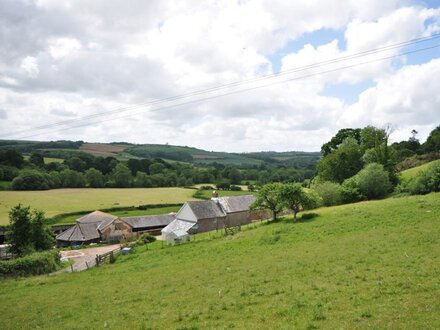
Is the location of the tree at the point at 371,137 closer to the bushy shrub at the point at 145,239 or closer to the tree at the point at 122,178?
the bushy shrub at the point at 145,239

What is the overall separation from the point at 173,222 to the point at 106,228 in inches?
647

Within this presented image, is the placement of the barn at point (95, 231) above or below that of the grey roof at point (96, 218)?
below

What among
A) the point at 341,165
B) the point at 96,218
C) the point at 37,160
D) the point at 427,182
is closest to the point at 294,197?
the point at 427,182

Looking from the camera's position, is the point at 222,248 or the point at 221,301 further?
the point at 222,248

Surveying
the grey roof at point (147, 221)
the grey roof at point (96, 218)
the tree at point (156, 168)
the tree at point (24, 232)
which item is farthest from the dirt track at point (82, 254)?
the tree at point (156, 168)

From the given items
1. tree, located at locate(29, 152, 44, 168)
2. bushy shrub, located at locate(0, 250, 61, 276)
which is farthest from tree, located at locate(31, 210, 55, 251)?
tree, located at locate(29, 152, 44, 168)

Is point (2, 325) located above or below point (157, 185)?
below

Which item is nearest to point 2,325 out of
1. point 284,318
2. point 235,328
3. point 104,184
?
point 235,328

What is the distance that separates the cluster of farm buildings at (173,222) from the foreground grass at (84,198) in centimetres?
1359

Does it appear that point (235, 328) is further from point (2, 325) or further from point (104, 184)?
point (104, 184)

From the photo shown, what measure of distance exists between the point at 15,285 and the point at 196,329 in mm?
24757

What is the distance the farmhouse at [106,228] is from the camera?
217 feet

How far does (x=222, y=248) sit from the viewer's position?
34.0 meters

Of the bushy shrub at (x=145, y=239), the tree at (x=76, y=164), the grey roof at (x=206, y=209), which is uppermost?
the tree at (x=76, y=164)
